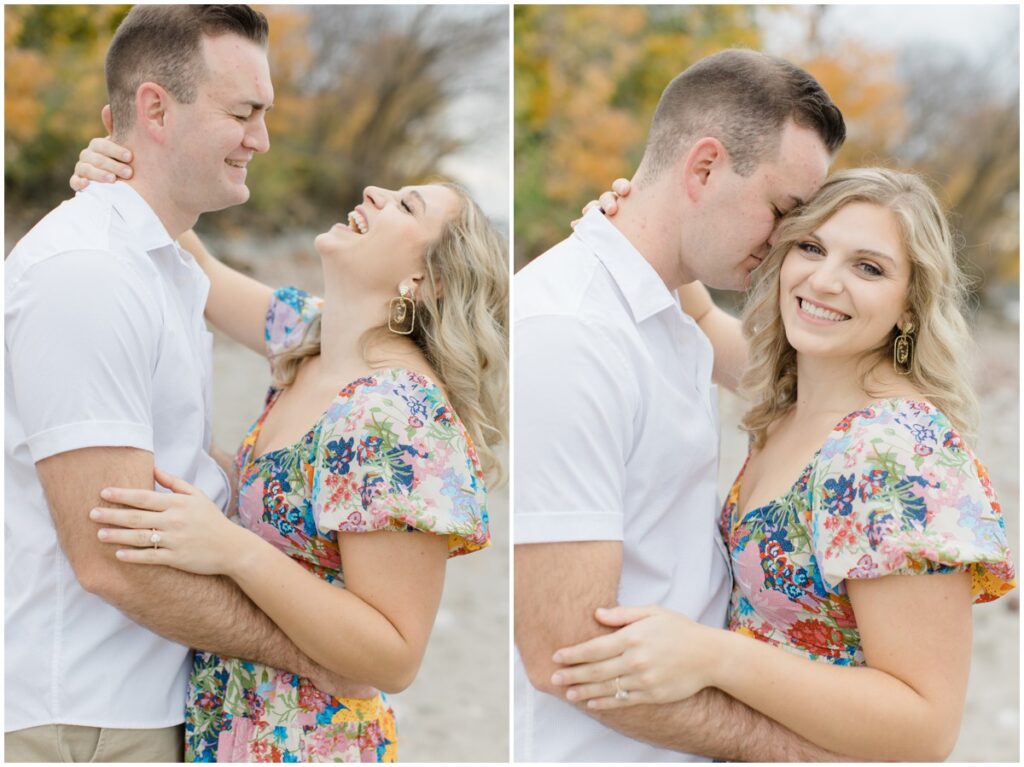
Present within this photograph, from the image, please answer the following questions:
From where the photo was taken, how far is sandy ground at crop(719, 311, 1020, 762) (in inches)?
202

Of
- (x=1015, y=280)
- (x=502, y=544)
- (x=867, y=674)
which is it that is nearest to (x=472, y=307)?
(x=867, y=674)

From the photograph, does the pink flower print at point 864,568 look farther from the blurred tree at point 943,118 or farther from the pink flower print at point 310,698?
the blurred tree at point 943,118

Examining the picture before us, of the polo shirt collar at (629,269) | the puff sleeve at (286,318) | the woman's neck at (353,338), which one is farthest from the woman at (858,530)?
the puff sleeve at (286,318)

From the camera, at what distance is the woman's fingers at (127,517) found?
69.6 inches

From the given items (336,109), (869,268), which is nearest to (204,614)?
(869,268)

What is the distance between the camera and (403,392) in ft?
6.42

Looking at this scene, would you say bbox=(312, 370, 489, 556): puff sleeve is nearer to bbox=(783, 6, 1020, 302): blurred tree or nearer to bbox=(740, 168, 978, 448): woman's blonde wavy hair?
bbox=(740, 168, 978, 448): woman's blonde wavy hair

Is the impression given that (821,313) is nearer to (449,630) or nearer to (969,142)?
(449,630)

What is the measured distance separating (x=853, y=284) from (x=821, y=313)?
0.08m

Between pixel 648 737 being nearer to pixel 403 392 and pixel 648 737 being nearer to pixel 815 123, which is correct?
pixel 403 392

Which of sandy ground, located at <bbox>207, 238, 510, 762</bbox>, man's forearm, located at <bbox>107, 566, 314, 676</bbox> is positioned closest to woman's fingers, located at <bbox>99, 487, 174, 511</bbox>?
man's forearm, located at <bbox>107, 566, 314, 676</bbox>

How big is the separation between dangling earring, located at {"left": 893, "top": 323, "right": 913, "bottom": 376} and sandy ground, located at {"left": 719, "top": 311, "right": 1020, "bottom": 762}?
2343 mm

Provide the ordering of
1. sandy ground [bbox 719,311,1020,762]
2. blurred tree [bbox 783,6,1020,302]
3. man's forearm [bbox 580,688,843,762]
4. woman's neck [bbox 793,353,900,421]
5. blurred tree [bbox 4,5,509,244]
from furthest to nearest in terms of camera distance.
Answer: blurred tree [bbox 783,6,1020,302] → blurred tree [bbox 4,5,509,244] → sandy ground [bbox 719,311,1020,762] → woman's neck [bbox 793,353,900,421] → man's forearm [bbox 580,688,843,762]

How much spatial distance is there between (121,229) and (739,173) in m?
1.13
